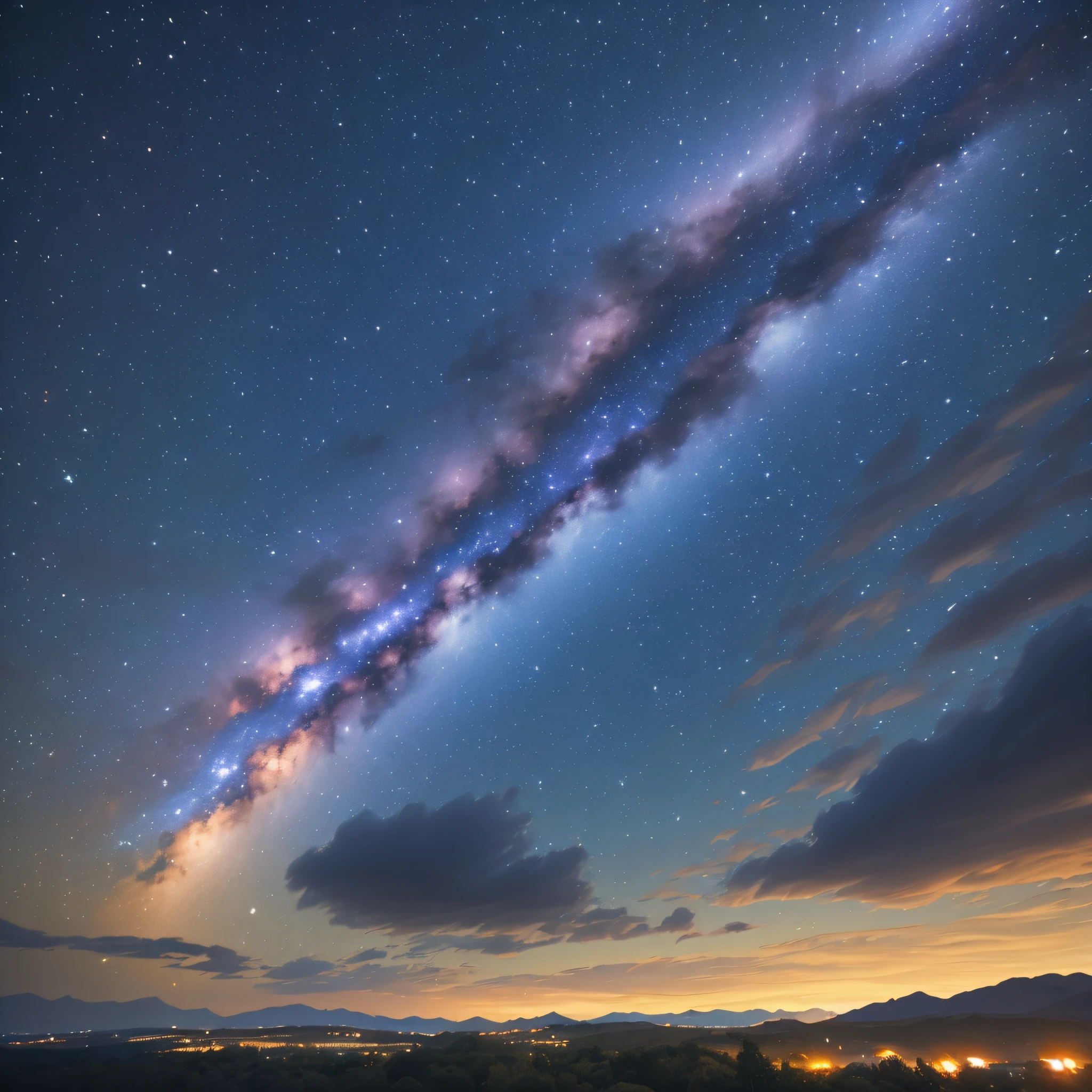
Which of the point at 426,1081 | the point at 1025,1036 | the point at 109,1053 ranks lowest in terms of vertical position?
the point at 1025,1036

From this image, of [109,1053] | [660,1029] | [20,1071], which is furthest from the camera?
[660,1029]

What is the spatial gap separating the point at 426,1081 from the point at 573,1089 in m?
10.8

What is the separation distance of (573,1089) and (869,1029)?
394 feet

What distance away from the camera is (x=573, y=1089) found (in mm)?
35438

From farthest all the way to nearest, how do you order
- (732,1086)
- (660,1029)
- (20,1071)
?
(660,1029) → (20,1071) → (732,1086)

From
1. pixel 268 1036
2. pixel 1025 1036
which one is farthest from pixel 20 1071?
pixel 1025 1036

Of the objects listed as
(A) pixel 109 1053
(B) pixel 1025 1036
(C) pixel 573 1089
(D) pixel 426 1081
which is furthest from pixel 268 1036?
(B) pixel 1025 1036

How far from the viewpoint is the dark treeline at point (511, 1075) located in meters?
35.2

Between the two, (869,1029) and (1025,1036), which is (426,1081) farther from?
(1025,1036)

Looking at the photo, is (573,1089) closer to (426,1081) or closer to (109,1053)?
(426,1081)

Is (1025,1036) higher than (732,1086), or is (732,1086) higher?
(732,1086)

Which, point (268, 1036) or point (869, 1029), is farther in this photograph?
point (268, 1036)

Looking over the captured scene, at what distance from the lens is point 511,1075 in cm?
3716

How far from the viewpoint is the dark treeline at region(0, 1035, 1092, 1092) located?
3519cm
